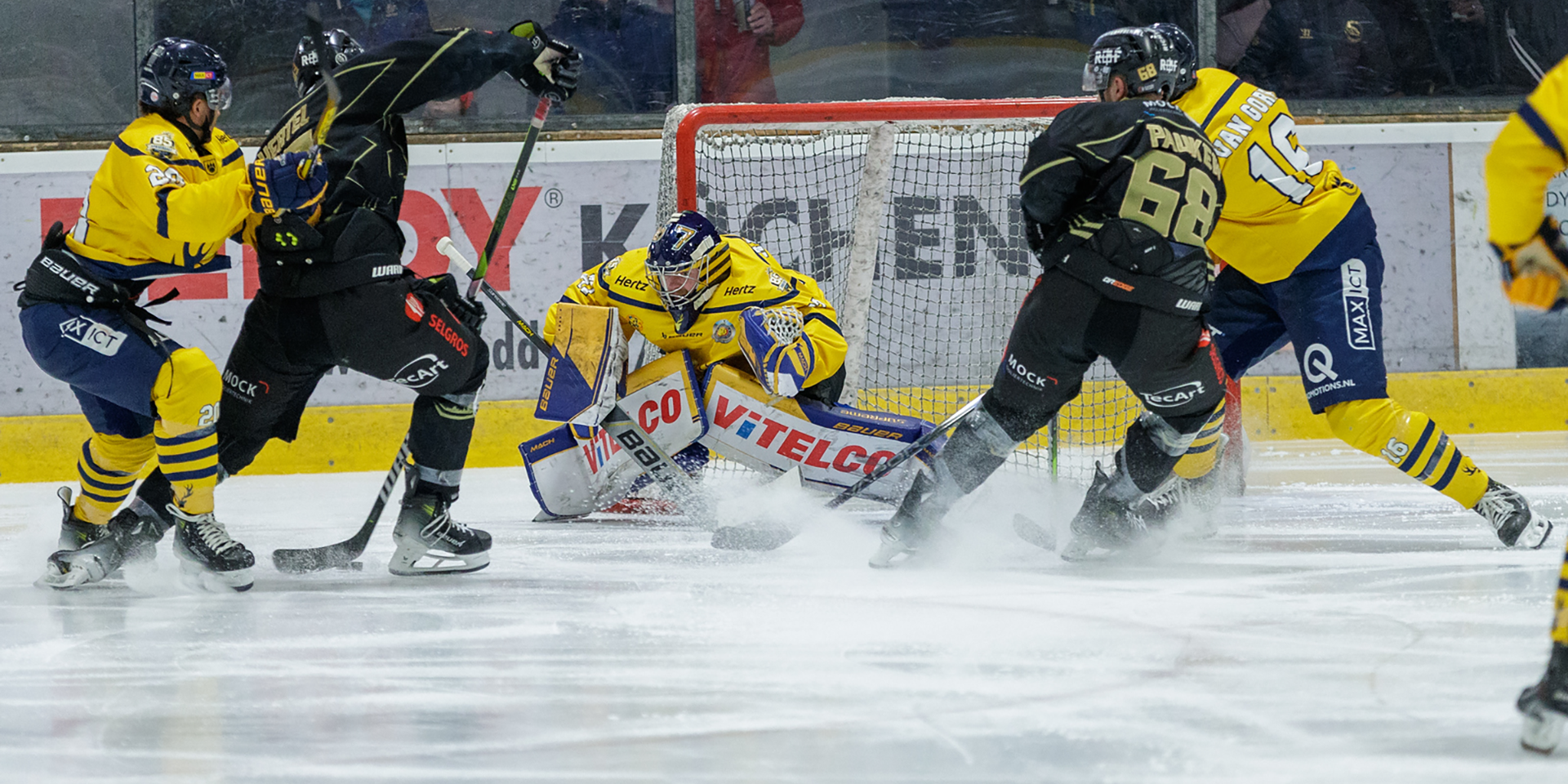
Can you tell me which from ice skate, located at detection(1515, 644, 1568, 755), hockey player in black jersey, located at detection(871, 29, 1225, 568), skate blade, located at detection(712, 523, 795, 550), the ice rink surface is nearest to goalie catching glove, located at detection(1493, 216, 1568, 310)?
ice skate, located at detection(1515, 644, 1568, 755)

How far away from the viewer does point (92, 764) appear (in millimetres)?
1694

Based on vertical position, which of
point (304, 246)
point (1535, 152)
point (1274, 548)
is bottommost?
point (1274, 548)

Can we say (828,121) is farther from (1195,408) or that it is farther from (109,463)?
(109,463)

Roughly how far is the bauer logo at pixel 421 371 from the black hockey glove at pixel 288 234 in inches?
12.4

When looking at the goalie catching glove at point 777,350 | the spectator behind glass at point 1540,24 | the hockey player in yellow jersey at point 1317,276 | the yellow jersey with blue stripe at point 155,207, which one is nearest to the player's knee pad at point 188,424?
the yellow jersey with blue stripe at point 155,207

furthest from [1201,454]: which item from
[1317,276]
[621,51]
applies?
[621,51]

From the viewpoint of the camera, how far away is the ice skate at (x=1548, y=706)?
1505 millimetres

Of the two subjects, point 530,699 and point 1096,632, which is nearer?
point 530,699

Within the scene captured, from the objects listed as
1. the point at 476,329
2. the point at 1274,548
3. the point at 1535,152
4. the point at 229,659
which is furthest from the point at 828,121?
the point at 1535,152

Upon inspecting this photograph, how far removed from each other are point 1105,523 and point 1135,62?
1.02 metres

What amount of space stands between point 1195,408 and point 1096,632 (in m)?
0.84

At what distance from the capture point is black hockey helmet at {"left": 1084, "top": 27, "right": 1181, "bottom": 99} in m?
3.09

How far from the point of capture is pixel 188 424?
2.91 metres

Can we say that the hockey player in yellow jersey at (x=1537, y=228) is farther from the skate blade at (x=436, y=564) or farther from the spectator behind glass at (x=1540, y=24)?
the spectator behind glass at (x=1540, y=24)
